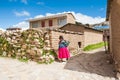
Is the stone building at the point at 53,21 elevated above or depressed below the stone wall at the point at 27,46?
above

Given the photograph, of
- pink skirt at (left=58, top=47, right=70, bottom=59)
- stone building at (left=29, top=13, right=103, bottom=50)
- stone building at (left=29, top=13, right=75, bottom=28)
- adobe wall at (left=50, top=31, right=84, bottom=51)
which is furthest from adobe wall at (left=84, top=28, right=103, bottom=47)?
stone building at (left=29, top=13, right=75, bottom=28)

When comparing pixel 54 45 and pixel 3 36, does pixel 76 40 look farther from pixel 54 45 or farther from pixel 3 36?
pixel 3 36

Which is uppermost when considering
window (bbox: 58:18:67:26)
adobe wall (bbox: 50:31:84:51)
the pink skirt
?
window (bbox: 58:18:67:26)

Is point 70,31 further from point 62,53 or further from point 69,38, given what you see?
point 62,53

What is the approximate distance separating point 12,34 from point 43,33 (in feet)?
6.40

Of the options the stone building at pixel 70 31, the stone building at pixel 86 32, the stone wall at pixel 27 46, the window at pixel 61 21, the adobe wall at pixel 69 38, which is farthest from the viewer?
the window at pixel 61 21

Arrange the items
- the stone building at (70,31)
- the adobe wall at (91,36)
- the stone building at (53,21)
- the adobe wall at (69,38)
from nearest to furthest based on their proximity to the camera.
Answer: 1. the adobe wall at (69,38)
2. the stone building at (70,31)
3. the adobe wall at (91,36)
4. the stone building at (53,21)

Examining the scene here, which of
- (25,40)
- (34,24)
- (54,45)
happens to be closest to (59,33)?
(54,45)

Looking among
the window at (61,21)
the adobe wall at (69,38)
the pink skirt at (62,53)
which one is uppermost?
the window at (61,21)

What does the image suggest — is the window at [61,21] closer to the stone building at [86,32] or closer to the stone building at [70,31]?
the stone building at [70,31]

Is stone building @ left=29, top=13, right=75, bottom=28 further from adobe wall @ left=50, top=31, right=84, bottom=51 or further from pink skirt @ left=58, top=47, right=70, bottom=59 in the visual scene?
pink skirt @ left=58, top=47, right=70, bottom=59

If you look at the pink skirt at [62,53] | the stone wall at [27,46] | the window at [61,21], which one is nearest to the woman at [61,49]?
the pink skirt at [62,53]

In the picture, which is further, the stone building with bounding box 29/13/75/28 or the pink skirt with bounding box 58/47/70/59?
the stone building with bounding box 29/13/75/28

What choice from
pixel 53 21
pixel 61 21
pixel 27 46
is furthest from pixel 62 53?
pixel 53 21
